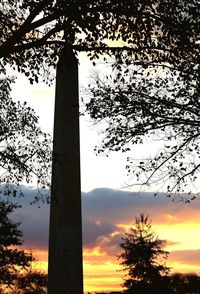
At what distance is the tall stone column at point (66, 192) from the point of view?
898cm

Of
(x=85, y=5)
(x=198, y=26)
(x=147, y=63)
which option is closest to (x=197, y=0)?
(x=198, y=26)

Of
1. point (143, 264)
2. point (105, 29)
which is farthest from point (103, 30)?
point (143, 264)

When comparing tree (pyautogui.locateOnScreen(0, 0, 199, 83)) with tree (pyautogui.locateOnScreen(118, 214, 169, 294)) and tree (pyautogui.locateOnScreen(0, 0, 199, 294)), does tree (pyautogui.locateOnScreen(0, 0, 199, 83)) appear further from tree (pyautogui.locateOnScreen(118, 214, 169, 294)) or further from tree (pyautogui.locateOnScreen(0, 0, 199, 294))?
tree (pyautogui.locateOnScreen(118, 214, 169, 294))

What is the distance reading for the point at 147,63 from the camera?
11492mm

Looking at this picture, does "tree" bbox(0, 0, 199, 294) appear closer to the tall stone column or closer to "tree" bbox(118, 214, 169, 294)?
the tall stone column

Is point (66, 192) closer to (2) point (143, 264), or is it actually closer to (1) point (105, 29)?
(1) point (105, 29)

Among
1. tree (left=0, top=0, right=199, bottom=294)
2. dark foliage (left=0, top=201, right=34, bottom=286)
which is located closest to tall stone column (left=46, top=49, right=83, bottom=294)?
tree (left=0, top=0, right=199, bottom=294)

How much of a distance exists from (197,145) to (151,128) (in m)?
1.41

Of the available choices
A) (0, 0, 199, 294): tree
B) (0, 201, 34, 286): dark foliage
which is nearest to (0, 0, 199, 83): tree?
(0, 0, 199, 294): tree

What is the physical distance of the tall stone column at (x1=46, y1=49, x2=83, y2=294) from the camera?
898cm

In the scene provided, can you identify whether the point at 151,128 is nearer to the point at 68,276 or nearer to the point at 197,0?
the point at 197,0

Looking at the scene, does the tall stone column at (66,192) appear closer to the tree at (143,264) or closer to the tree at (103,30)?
the tree at (103,30)

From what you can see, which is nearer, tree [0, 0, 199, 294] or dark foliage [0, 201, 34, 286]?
tree [0, 0, 199, 294]

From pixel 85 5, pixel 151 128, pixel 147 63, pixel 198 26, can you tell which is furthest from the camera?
pixel 151 128
